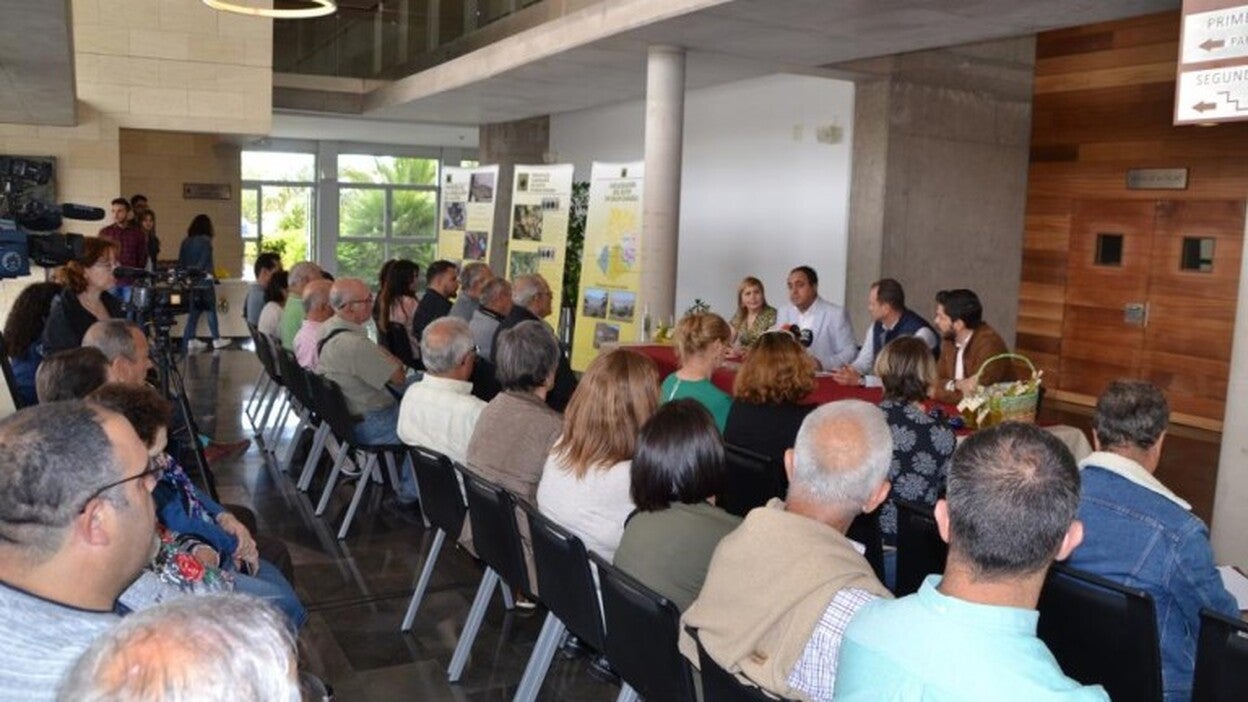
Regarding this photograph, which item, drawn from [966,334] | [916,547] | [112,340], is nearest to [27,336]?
[112,340]

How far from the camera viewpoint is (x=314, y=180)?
2067 cm

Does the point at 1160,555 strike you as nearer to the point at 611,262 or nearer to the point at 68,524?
the point at 68,524

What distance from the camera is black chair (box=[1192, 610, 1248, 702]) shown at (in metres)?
1.99

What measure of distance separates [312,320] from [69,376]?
3.38 metres

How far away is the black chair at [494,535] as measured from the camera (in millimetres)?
3164

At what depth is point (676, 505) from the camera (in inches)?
104

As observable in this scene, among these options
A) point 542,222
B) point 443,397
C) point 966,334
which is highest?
point 542,222

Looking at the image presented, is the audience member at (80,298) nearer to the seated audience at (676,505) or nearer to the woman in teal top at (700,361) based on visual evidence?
the woman in teal top at (700,361)

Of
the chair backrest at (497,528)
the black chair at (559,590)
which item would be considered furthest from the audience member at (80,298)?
the black chair at (559,590)

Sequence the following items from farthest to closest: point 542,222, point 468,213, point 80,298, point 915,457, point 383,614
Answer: point 468,213, point 542,222, point 80,298, point 383,614, point 915,457

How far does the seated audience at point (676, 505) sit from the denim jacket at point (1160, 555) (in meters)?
0.87

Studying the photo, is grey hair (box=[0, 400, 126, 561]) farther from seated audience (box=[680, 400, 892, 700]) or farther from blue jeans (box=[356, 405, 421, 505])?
blue jeans (box=[356, 405, 421, 505])

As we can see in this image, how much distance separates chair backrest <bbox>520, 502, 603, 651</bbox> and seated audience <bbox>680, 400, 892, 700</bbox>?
0.50 m

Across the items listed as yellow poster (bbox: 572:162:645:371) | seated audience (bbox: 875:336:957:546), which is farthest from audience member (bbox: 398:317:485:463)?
yellow poster (bbox: 572:162:645:371)
